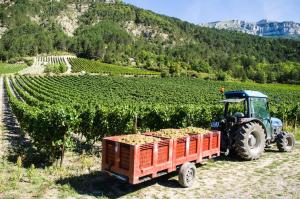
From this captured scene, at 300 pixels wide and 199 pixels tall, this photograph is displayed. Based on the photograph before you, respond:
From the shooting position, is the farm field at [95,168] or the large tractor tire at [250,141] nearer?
the farm field at [95,168]

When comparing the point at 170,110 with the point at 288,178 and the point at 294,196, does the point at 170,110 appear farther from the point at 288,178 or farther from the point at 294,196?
the point at 294,196

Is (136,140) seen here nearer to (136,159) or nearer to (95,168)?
(136,159)

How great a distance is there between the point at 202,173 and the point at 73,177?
448cm

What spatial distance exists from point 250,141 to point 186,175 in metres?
4.88

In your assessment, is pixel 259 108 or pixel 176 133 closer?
pixel 176 133

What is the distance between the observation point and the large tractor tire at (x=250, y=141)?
562 inches

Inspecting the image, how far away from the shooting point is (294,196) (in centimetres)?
1079

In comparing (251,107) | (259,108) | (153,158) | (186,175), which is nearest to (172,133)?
(186,175)

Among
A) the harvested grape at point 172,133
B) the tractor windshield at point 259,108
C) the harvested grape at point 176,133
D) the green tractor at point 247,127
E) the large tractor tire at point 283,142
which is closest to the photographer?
the harvested grape at point 172,133

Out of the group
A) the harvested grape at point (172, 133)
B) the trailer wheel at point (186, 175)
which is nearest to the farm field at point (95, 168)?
the trailer wheel at point (186, 175)

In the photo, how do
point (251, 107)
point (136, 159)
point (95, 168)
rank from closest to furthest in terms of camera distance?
point (136, 159), point (95, 168), point (251, 107)

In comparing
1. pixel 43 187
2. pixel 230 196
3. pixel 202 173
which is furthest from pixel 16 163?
pixel 230 196

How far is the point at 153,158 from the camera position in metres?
10.4

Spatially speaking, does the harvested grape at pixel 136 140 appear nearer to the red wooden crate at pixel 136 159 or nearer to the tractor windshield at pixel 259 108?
the red wooden crate at pixel 136 159
